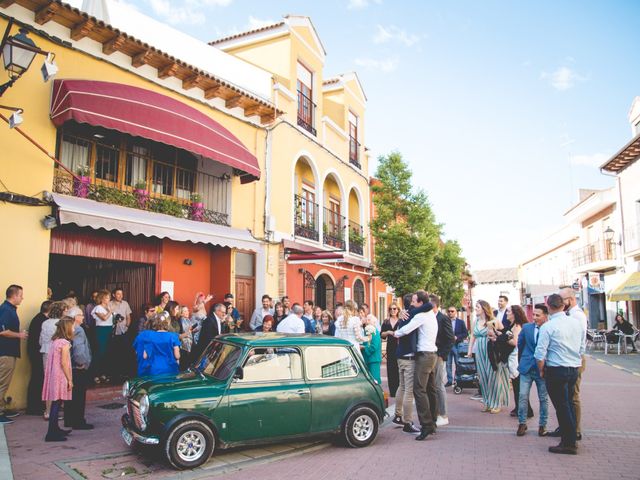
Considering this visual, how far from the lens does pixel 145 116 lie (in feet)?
32.3

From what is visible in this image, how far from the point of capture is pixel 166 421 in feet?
17.6

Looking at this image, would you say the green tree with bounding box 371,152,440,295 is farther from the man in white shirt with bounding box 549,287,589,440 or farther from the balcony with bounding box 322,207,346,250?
the man in white shirt with bounding box 549,287,589,440

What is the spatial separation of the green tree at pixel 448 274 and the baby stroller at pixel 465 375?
48.9ft

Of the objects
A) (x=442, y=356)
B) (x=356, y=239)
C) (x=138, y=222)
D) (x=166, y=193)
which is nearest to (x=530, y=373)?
(x=442, y=356)

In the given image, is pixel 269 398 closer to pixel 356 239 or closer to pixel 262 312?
pixel 262 312

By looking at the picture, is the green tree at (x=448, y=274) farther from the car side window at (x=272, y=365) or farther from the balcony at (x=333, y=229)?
the car side window at (x=272, y=365)

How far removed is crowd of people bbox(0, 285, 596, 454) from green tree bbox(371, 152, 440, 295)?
31.8 feet

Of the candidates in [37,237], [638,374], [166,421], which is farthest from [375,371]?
[638,374]

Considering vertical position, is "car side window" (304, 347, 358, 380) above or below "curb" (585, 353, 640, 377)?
above

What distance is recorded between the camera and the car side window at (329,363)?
20.8ft

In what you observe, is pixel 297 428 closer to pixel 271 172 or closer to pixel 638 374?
pixel 271 172

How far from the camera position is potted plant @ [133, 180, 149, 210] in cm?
1073

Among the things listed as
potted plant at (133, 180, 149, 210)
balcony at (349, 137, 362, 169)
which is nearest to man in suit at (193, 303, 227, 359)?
potted plant at (133, 180, 149, 210)

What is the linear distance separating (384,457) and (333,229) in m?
14.1
